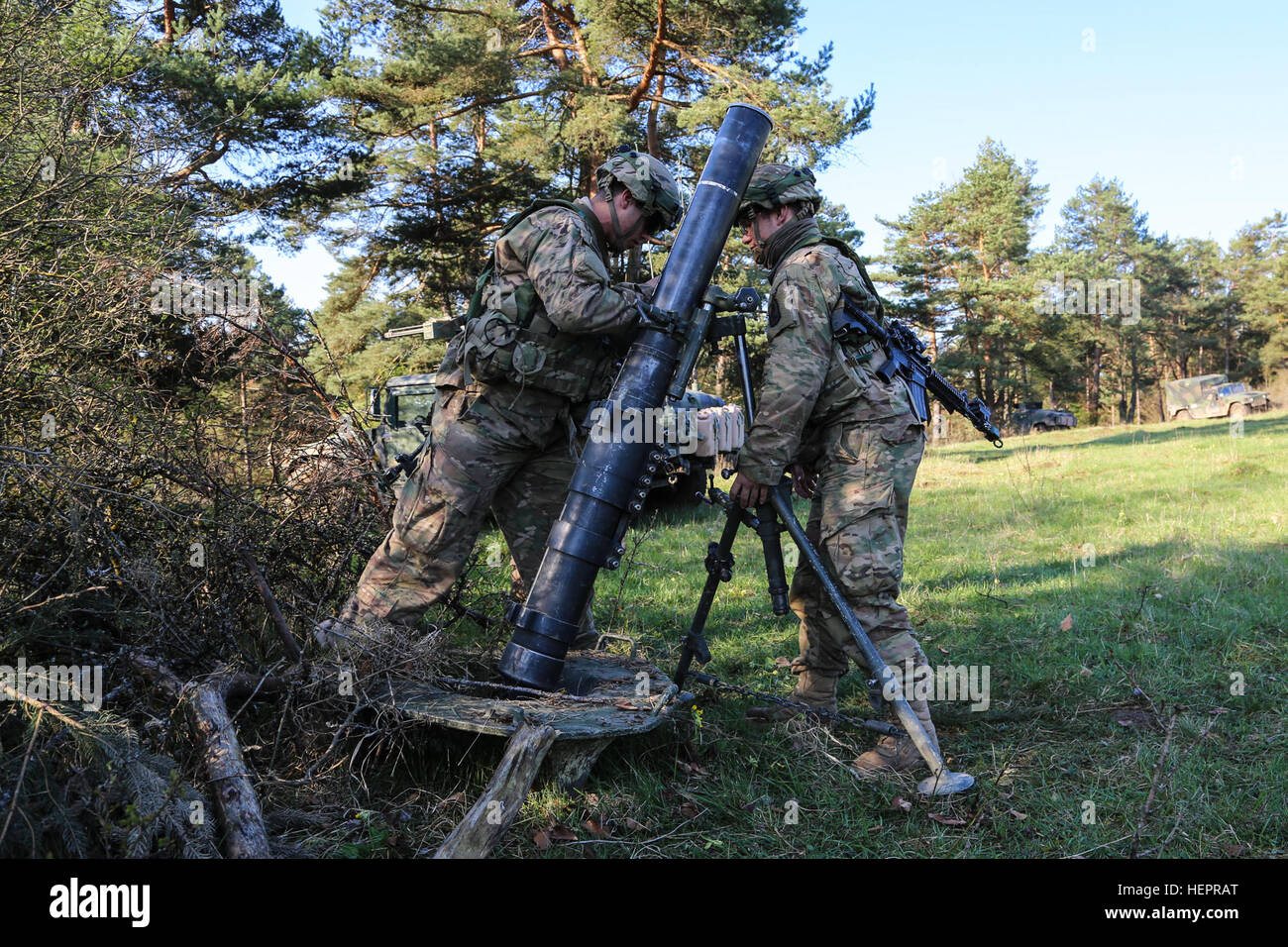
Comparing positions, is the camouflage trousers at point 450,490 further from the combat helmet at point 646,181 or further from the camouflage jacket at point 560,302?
the combat helmet at point 646,181

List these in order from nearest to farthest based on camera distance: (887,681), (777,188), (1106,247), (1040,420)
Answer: (887,681)
(777,188)
(1040,420)
(1106,247)

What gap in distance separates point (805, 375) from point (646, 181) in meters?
1.10

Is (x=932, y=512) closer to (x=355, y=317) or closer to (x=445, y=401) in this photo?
(x=445, y=401)

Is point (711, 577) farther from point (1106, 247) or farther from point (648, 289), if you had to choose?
point (1106, 247)

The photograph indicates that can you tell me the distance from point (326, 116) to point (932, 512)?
10977 mm

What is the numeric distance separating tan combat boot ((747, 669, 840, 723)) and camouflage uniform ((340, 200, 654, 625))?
5.25 feet

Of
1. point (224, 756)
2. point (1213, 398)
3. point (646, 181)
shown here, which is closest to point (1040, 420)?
point (1213, 398)

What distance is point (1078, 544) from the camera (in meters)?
7.88

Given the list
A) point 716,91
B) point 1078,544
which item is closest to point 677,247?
point 1078,544

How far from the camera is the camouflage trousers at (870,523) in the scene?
3.67m

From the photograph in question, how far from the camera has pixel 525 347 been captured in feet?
A: 12.5

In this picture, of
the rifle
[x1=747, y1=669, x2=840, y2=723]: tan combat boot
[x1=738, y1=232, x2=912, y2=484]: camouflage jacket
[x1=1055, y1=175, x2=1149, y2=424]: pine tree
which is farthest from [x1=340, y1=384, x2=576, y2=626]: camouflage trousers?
[x1=1055, y1=175, x2=1149, y2=424]: pine tree

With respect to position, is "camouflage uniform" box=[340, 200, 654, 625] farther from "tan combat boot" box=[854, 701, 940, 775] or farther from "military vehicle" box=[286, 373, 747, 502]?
"military vehicle" box=[286, 373, 747, 502]
